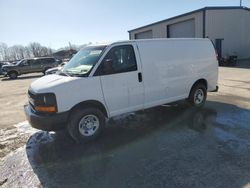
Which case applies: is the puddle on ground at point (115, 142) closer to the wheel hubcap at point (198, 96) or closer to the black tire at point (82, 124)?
the black tire at point (82, 124)

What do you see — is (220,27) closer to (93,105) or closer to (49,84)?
(93,105)

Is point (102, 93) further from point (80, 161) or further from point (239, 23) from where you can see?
point (239, 23)

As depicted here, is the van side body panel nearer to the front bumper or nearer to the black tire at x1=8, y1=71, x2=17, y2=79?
the front bumper

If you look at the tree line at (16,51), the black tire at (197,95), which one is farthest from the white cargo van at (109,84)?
the tree line at (16,51)

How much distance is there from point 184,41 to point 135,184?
4750mm

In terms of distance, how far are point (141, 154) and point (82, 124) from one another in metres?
1.49

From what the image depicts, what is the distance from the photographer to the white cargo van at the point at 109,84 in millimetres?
4742

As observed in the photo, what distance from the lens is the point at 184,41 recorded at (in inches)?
271

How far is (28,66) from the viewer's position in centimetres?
2402

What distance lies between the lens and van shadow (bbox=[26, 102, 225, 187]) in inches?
158

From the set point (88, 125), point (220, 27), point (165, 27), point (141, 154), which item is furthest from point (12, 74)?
point (141, 154)

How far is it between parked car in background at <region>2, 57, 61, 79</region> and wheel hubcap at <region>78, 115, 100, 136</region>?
20.8 m

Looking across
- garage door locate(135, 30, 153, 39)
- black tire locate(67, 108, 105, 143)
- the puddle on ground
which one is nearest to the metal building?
garage door locate(135, 30, 153, 39)

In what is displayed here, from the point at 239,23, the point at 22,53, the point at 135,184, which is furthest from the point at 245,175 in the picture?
the point at 22,53
